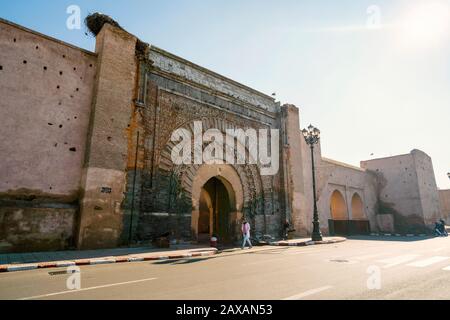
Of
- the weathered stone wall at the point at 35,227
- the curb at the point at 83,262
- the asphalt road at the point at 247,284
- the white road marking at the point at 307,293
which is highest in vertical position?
the weathered stone wall at the point at 35,227

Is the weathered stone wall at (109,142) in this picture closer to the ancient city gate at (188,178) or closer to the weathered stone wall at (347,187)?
the ancient city gate at (188,178)

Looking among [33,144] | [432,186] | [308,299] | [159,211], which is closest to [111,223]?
[159,211]

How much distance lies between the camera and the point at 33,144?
8.77 metres

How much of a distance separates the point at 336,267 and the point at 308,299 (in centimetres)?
278

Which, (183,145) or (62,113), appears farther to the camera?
(183,145)

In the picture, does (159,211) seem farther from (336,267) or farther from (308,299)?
(308,299)

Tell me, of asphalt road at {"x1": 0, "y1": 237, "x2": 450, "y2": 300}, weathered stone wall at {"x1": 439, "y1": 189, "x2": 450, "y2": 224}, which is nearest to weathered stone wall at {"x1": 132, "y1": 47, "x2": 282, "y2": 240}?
asphalt road at {"x1": 0, "y1": 237, "x2": 450, "y2": 300}

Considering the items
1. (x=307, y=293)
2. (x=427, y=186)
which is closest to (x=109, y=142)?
(x=307, y=293)

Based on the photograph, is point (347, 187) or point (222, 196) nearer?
point (222, 196)

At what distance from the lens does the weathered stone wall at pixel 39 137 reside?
8.19 meters

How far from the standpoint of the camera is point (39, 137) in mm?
8938

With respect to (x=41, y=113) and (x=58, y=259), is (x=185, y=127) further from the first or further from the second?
(x=58, y=259)

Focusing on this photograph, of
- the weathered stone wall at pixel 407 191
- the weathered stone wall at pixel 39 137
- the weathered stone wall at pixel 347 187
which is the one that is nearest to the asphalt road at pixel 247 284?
the weathered stone wall at pixel 39 137

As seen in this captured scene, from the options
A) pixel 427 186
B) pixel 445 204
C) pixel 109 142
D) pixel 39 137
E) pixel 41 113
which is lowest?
pixel 445 204
